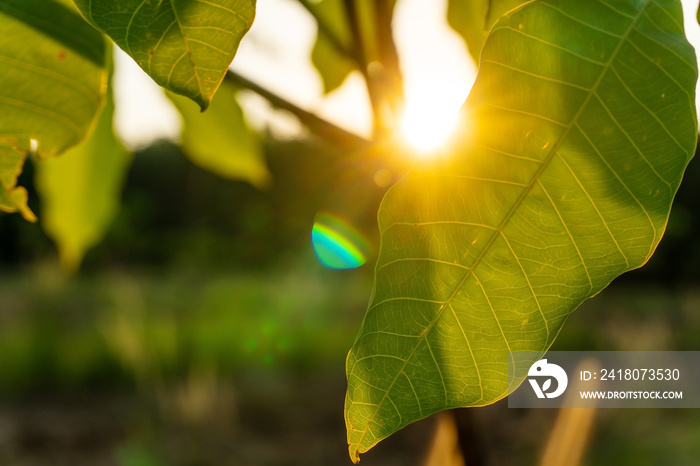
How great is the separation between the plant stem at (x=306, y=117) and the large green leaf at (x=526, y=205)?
28cm

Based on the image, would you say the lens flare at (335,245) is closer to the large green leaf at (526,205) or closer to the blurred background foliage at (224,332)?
the blurred background foliage at (224,332)

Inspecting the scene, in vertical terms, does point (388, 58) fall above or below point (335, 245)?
above

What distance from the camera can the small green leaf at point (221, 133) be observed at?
0.72 metres

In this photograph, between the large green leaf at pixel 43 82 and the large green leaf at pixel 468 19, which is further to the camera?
the large green leaf at pixel 468 19

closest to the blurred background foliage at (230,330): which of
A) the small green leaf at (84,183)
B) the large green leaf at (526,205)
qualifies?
the small green leaf at (84,183)

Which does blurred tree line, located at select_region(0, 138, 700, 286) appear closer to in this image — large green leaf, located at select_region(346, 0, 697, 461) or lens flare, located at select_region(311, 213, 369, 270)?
lens flare, located at select_region(311, 213, 369, 270)

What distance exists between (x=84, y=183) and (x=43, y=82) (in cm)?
41

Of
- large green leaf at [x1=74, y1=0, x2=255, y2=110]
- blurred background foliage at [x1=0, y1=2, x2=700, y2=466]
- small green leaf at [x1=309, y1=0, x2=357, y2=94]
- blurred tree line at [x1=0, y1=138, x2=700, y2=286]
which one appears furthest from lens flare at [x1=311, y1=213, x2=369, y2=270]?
blurred tree line at [x1=0, y1=138, x2=700, y2=286]

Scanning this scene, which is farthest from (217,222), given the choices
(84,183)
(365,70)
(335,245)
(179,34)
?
(179,34)

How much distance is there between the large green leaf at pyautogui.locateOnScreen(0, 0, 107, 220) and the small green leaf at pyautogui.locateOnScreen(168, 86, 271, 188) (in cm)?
29

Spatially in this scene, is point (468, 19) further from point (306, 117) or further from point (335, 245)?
point (335, 245)

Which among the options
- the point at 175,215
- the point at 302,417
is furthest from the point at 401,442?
the point at 175,215

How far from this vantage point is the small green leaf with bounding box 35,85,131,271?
74 cm

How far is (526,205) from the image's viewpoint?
270mm
